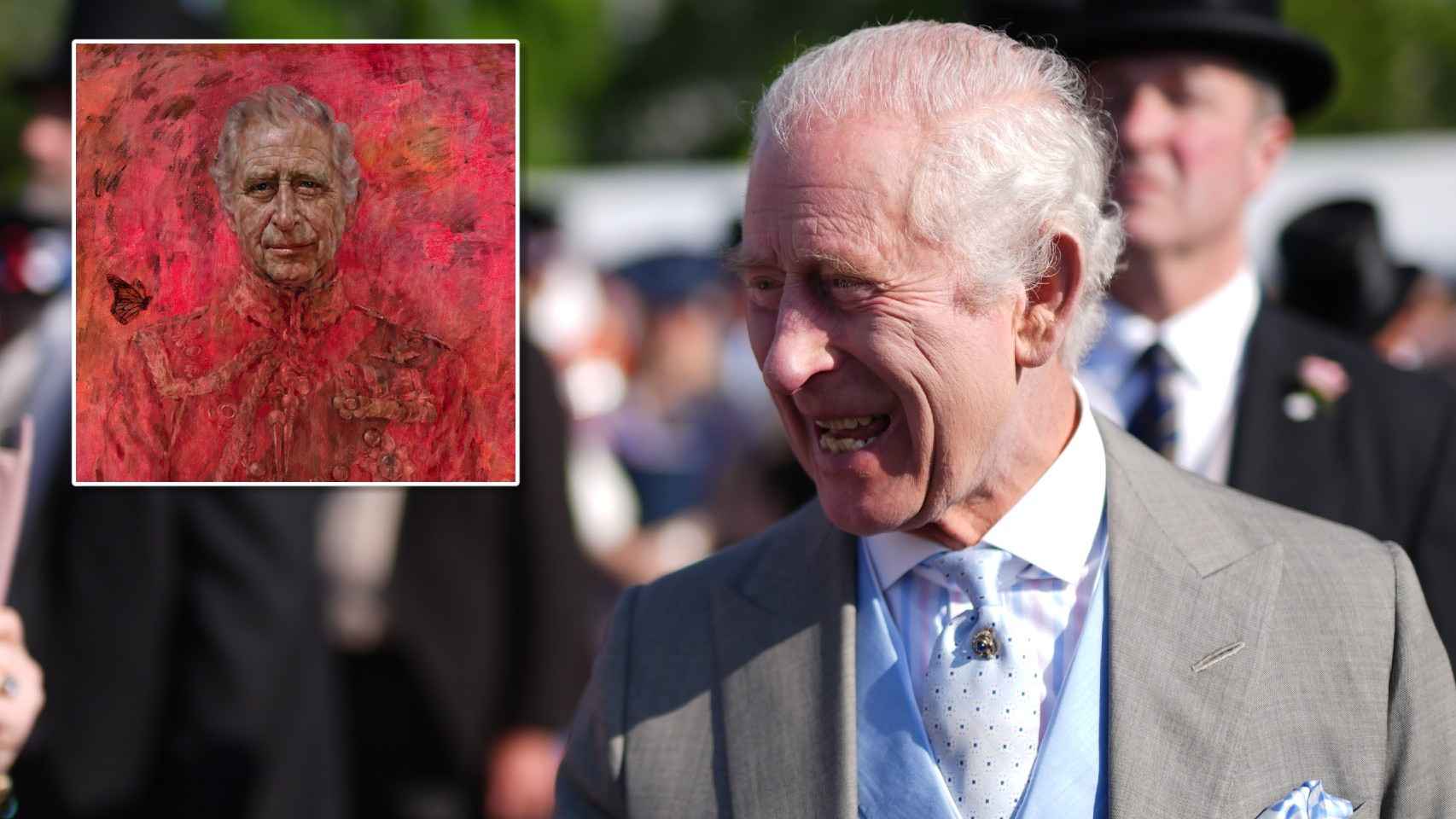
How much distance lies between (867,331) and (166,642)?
120 inches

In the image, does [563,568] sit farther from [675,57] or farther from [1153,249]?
[675,57]

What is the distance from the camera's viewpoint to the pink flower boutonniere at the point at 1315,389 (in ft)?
10.9

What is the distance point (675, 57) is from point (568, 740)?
4111cm

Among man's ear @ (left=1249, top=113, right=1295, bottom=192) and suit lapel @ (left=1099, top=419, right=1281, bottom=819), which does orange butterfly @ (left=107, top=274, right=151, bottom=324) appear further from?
man's ear @ (left=1249, top=113, right=1295, bottom=192)

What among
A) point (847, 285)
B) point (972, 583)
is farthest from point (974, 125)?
point (972, 583)

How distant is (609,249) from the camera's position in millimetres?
14180

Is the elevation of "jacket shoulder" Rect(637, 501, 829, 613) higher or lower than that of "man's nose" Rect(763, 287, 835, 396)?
lower

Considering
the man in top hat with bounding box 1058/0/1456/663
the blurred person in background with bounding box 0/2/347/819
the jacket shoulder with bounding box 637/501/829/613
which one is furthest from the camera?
the blurred person in background with bounding box 0/2/347/819

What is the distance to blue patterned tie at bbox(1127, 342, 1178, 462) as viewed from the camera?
11.1 feet

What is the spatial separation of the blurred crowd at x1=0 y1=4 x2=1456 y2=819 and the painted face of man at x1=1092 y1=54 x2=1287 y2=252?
144cm

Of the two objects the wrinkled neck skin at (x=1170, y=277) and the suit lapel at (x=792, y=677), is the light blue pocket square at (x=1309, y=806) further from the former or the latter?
the wrinkled neck skin at (x=1170, y=277)

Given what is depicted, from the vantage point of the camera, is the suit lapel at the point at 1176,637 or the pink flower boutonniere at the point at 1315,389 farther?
the pink flower boutonniere at the point at 1315,389

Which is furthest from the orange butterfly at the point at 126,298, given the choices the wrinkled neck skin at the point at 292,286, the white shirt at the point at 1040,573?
the white shirt at the point at 1040,573

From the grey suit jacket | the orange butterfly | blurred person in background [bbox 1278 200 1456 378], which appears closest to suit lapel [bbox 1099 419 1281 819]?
the grey suit jacket
